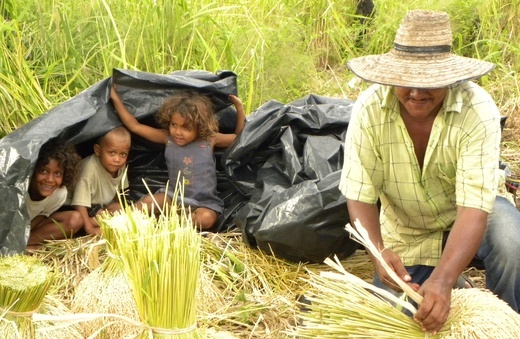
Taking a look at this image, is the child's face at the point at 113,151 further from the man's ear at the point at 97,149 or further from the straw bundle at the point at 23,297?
the straw bundle at the point at 23,297

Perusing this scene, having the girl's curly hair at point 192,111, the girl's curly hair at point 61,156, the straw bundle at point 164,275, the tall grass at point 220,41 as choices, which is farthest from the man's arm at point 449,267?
the tall grass at point 220,41

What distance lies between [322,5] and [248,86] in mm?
1779

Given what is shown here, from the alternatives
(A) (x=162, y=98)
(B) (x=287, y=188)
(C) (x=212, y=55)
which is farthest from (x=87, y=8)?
(B) (x=287, y=188)

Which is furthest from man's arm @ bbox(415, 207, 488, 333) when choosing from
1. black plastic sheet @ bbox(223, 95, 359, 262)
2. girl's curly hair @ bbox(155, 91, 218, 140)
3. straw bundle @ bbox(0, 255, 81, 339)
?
girl's curly hair @ bbox(155, 91, 218, 140)

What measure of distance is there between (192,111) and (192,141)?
0.78ft

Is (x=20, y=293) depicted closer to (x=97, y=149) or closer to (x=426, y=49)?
(x=426, y=49)

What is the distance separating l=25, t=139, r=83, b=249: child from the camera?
424 centimetres

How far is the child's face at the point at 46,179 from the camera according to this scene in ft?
13.9

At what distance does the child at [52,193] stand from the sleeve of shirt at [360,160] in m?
1.58

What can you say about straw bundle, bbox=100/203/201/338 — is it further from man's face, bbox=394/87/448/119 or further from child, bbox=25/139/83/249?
child, bbox=25/139/83/249

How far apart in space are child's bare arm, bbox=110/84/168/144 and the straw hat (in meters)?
1.76

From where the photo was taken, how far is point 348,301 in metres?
2.87

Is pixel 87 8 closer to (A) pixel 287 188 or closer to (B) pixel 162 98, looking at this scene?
(B) pixel 162 98

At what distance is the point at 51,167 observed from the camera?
423cm
